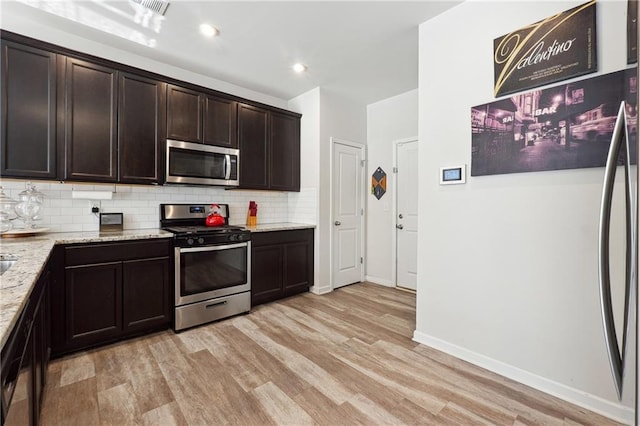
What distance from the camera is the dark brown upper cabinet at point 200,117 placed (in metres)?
2.99

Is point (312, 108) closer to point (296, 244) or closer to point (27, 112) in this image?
point (296, 244)

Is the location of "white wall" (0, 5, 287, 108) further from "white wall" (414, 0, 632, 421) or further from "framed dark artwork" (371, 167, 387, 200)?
"white wall" (414, 0, 632, 421)

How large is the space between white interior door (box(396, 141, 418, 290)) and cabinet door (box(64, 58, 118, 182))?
3.36 meters

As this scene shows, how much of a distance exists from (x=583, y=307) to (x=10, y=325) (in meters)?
2.60

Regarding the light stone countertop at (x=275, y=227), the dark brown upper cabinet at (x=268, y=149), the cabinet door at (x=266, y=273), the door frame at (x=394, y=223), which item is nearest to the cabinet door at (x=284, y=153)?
the dark brown upper cabinet at (x=268, y=149)

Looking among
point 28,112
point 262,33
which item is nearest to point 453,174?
point 262,33

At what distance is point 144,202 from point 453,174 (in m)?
3.05

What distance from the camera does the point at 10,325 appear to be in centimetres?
74

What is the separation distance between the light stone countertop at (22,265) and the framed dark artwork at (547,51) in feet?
8.88

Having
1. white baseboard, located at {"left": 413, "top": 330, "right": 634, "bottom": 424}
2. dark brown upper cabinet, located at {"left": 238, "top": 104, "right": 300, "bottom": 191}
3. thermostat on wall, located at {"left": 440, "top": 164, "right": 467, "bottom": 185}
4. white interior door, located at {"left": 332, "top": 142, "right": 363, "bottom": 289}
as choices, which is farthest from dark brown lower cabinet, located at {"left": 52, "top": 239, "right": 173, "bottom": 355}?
thermostat on wall, located at {"left": 440, "top": 164, "right": 467, "bottom": 185}

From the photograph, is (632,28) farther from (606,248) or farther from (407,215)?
(407,215)

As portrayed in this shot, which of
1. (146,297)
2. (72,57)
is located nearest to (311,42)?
(72,57)

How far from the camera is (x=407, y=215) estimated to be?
4.06 m

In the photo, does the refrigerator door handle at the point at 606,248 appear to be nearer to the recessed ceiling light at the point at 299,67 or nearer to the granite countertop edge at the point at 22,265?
the granite countertop edge at the point at 22,265
